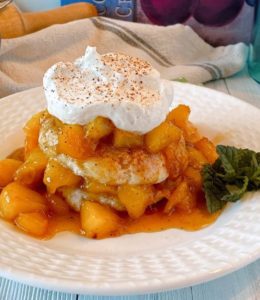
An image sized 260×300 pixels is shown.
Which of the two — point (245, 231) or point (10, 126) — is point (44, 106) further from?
point (245, 231)

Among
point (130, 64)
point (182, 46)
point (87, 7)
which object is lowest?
point (182, 46)

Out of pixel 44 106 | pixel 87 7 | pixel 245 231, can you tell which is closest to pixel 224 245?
pixel 245 231

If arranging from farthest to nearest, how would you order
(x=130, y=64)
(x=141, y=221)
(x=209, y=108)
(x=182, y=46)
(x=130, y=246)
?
(x=182, y=46), (x=209, y=108), (x=130, y=64), (x=141, y=221), (x=130, y=246)

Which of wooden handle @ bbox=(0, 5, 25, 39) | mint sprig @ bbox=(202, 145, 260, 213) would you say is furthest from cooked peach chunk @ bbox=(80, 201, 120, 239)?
wooden handle @ bbox=(0, 5, 25, 39)

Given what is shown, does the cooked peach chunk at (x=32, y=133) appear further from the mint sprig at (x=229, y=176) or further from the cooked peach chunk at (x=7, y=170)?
the mint sprig at (x=229, y=176)

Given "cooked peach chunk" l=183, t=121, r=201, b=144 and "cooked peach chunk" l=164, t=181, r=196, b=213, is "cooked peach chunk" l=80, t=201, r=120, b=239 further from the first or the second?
"cooked peach chunk" l=183, t=121, r=201, b=144

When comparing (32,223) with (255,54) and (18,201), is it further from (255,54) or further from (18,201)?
(255,54)

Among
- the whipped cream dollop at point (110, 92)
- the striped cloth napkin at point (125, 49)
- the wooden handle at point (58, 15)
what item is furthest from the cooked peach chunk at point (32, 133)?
the wooden handle at point (58, 15)
